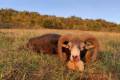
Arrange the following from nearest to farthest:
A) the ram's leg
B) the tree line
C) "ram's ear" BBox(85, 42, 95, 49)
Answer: the ram's leg, "ram's ear" BBox(85, 42, 95, 49), the tree line

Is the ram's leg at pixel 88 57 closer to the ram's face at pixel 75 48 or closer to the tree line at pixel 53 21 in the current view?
the ram's face at pixel 75 48

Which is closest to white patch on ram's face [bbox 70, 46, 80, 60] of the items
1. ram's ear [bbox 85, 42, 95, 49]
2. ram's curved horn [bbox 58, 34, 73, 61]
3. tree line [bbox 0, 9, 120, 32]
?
ram's curved horn [bbox 58, 34, 73, 61]

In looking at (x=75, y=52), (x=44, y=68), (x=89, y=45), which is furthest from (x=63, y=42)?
(x=44, y=68)

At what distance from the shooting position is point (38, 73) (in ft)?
28.9

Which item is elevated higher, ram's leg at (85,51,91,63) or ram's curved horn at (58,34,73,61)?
ram's curved horn at (58,34,73,61)

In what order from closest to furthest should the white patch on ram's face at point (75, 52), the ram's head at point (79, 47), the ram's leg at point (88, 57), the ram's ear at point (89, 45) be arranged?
the white patch on ram's face at point (75, 52) < the ram's head at point (79, 47) < the ram's leg at point (88, 57) < the ram's ear at point (89, 45)

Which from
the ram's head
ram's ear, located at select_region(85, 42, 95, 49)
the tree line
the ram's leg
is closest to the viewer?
the ram's head

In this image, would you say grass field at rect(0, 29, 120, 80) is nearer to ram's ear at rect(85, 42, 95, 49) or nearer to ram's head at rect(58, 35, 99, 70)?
ram's head at rect(58, 35, 99, 70)

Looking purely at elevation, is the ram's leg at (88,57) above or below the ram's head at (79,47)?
below

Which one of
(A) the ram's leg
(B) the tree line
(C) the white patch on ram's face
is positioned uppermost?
(C) the white patch on ram's face

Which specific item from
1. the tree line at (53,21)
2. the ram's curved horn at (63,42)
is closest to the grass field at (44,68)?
the ram's curved horn at (63,42)

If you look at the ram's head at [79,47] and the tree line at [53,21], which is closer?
the ram's head at [79,47]

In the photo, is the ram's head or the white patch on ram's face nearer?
the white patch on ram's face

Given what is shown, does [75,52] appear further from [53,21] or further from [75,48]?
[53,21]
